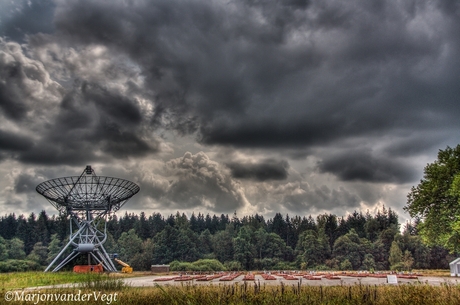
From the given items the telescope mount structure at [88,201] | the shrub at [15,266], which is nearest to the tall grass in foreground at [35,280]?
the telescope mount structure at [88,201]

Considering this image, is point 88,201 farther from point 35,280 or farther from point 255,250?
point 255,250

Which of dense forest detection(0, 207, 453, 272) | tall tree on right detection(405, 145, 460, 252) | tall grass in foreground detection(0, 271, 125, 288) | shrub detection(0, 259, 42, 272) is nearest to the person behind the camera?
tall grass in foreground detection(0, 271, 125, 288)

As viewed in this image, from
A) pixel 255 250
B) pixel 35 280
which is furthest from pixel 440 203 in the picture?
pixel 255 250

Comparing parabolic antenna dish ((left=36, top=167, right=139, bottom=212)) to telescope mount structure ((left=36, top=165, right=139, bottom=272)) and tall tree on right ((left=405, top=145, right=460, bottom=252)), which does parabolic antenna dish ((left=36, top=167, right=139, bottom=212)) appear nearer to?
telescope mount structure ((left=36, top=165, right=139, bottom=272))

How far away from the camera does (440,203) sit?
48688 millimetres

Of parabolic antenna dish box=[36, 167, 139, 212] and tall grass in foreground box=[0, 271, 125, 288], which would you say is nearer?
tall grass in foreground box=[0, 271, 125, 288]

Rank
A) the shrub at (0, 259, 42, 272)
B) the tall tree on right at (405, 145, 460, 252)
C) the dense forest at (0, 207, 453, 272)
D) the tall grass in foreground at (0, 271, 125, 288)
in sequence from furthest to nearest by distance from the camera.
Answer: the dense forest at (0, 207, 453, 272), the shrub at (0, 259, 42, 272), the tall tree on right at (405, 145, 460, 252), the tall grass in foreground at (0, 271, 125, 288)

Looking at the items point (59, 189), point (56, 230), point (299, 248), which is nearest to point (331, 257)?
point (299, 248)

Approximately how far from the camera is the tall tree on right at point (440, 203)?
155 feet

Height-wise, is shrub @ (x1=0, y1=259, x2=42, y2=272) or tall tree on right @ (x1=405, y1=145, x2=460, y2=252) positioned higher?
tall tree on right @ (x1=405, y1=145, x2=460, y2=252)

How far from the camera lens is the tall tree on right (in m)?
47.2

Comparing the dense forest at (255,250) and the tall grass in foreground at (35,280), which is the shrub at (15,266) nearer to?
the dense forest at (255,250)

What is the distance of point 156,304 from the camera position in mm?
16953

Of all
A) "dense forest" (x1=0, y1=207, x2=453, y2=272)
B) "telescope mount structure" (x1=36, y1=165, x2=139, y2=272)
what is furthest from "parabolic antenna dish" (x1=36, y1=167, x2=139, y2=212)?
"dense forest" (x1=0, y1=207, x2=453, y2=272)
